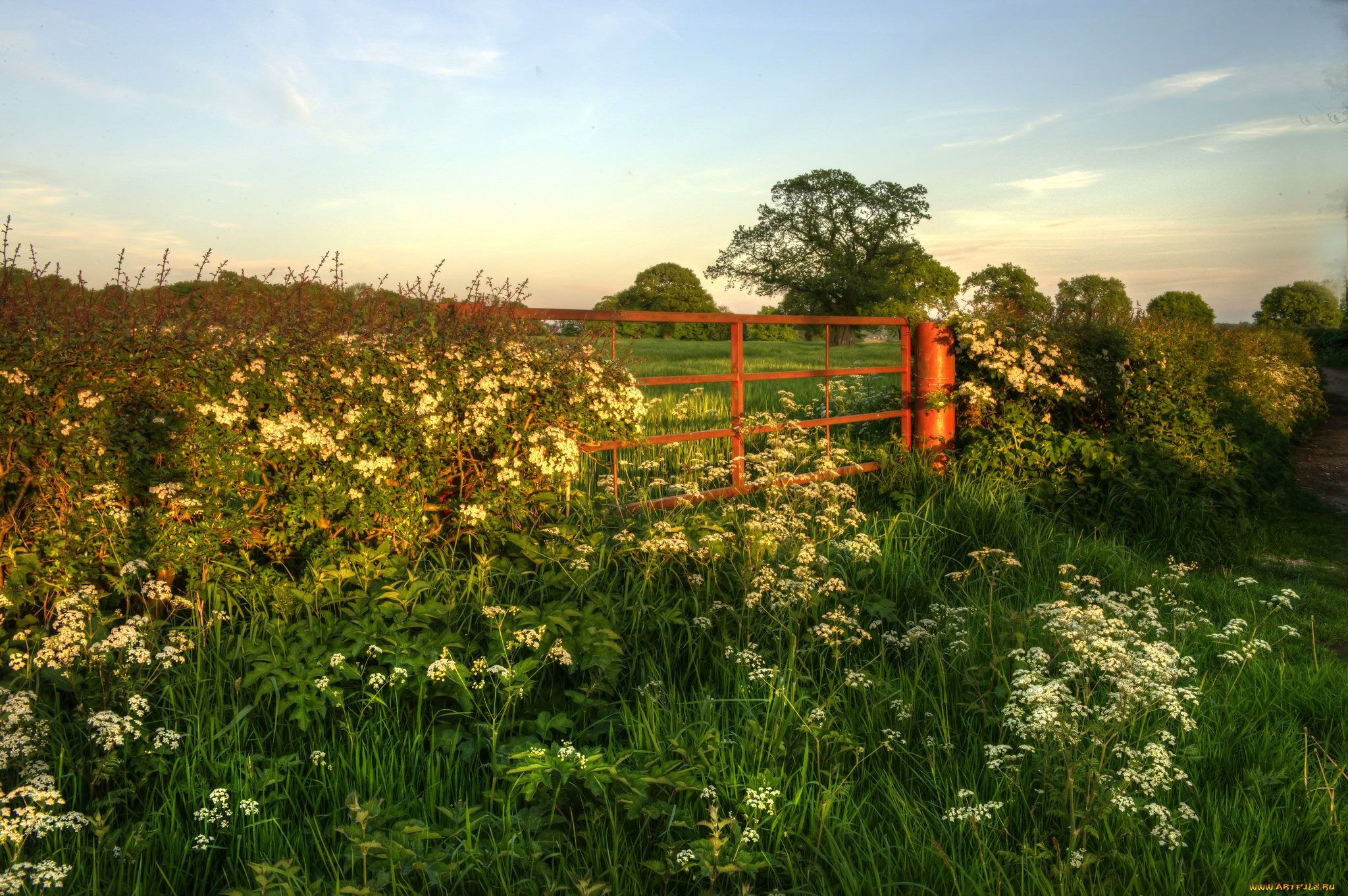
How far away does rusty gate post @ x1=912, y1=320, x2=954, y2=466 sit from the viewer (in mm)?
8211

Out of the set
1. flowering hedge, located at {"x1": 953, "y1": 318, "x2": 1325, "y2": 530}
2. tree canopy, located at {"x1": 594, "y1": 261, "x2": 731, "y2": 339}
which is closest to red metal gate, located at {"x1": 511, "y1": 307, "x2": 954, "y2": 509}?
flowering hedge, located at {"x1": 953, "y1": 318, "x2": 1325, "y2": 530}

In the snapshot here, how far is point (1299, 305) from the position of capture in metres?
51.6

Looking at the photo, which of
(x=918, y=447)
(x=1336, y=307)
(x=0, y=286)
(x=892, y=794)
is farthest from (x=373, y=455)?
(x=1336, y=307)

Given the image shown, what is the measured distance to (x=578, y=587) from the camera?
4227mm

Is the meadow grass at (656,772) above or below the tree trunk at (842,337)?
below

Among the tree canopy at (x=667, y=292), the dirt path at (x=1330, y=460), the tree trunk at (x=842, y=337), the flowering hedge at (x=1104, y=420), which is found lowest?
the dirt path at (x=1330, y=460)

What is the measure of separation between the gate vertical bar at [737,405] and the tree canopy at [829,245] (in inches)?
1702

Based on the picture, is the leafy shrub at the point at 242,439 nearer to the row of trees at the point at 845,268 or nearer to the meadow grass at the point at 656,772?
the meadow grass at the point at 656,772

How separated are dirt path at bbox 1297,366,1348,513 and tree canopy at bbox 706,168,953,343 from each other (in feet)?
102

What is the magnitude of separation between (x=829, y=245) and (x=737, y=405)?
152 ft

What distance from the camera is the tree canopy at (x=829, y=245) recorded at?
162 ft

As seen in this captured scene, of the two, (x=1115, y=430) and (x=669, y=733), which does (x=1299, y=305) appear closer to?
(x=1115, y=430)

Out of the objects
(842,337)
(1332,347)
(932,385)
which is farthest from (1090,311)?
(842,337)

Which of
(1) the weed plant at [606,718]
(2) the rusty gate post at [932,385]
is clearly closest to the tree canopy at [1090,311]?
(2) the rusty gate post at [932,385]
